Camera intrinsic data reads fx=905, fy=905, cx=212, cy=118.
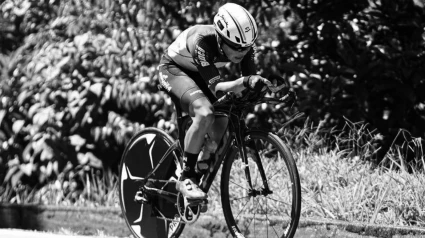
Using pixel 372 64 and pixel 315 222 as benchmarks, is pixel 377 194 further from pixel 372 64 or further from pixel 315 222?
pixel 372 64

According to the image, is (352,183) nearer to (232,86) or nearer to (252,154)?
(252,154)

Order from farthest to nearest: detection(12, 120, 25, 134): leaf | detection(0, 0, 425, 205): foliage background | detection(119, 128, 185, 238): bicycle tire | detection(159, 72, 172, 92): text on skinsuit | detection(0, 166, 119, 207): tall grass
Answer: detection(12, 120, 25, 134): leaf → detection(0, 166, 119, 207): tall grass → detection(0, 0, 425, 205): foliage background → detection(119, 128, 185, 238): bicycle tire → detection(159, 72, 172, 92): text on skinsuit

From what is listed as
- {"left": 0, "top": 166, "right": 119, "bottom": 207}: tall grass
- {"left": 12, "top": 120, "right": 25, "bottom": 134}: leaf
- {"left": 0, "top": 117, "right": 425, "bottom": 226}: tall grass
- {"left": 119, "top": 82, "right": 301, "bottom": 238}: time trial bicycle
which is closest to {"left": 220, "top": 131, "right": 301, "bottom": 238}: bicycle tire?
{"left": 119, "top": 82, "right": 301, "bottom": 238}: time trial bicycle

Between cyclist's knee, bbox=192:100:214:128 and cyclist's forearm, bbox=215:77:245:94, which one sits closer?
cyclist's forearm, bbox=215:77:245:94

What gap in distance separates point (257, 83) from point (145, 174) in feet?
7.18

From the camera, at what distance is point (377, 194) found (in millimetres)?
7293

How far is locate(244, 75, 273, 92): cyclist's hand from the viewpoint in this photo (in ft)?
18.8

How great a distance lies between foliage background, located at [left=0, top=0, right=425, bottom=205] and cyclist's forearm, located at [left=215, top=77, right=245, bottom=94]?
2614 millimetres

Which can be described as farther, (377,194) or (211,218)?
(211,218)

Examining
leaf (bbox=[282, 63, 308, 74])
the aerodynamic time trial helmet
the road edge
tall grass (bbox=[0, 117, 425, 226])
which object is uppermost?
the aerodynamic time trial helmet

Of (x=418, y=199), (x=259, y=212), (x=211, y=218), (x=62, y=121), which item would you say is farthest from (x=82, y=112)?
(x=418, y=199)

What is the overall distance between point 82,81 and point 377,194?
448 centimetres

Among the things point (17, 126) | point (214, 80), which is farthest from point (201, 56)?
point (17, 126)

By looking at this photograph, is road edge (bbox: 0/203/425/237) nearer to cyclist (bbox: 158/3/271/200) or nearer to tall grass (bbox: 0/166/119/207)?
tall grass (bbox: 0/166/119/207)
